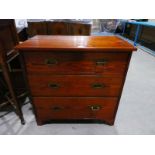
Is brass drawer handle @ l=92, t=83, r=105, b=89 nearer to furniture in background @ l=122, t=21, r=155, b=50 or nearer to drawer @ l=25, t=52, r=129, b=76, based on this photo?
drawer @ l=25, t=52, r=129, b=76

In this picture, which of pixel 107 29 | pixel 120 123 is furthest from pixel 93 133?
pixel 107 29

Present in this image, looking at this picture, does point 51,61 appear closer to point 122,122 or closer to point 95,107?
point 95,107

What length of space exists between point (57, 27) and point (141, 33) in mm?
4528

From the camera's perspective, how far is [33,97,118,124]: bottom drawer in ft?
3.99

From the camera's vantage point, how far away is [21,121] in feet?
4.61

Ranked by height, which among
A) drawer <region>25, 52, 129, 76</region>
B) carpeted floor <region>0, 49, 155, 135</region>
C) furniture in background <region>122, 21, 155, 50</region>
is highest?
drawer <region>25, 52, 129, 76</region>

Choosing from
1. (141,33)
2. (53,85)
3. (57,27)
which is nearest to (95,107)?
(53,85)

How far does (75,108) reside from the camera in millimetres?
1271

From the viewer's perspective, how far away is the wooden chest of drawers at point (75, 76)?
0.96m

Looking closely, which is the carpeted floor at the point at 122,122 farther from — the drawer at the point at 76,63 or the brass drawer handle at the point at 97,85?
the drawer at the point at 76,63

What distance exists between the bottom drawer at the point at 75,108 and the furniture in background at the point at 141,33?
3.82 metres

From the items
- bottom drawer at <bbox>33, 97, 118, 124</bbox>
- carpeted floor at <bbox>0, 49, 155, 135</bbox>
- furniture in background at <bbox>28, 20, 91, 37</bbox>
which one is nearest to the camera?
bottom drawer at <bbox>33, 97, 118, 124</bbox>

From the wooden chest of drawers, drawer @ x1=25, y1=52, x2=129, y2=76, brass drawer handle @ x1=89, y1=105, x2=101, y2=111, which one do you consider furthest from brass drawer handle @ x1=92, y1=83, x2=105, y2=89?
brass drawer handle @ x1=89, y1=105, x2=101, y2=111

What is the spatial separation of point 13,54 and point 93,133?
1.17 m
